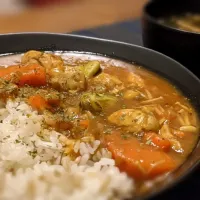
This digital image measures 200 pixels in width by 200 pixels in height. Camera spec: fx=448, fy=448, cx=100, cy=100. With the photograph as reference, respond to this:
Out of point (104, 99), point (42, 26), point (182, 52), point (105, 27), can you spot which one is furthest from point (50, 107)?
point (42, 26)

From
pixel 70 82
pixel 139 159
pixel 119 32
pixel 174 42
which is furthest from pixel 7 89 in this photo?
pixel 119 32

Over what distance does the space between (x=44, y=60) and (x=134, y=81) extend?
1.58 ft

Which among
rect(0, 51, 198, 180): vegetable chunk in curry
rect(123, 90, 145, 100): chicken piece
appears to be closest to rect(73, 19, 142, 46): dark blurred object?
rect(0, 51, 198, 180): vegetable chunk in curry

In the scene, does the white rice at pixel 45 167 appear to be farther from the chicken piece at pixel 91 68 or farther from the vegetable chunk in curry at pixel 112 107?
the chicken piece at pixel 91 68

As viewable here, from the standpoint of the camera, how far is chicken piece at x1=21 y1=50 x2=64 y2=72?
2310 millimetres

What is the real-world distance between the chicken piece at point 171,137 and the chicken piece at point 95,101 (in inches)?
11.3

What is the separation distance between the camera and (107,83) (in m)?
2.24

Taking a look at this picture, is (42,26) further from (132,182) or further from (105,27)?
(132,182)

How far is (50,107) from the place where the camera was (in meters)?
2.00

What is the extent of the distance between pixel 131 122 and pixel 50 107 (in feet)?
1.24

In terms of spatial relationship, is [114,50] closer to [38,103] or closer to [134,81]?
[134,81]

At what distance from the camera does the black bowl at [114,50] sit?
219 cm

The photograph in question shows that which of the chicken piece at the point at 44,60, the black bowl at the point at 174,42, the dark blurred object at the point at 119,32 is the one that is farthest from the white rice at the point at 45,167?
the dark blurred object at the point at 119,32

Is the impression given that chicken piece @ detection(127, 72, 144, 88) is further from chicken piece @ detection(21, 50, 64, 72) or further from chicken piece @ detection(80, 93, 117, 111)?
Result: chicken piece @ detection(21, 50, 64, 72)
